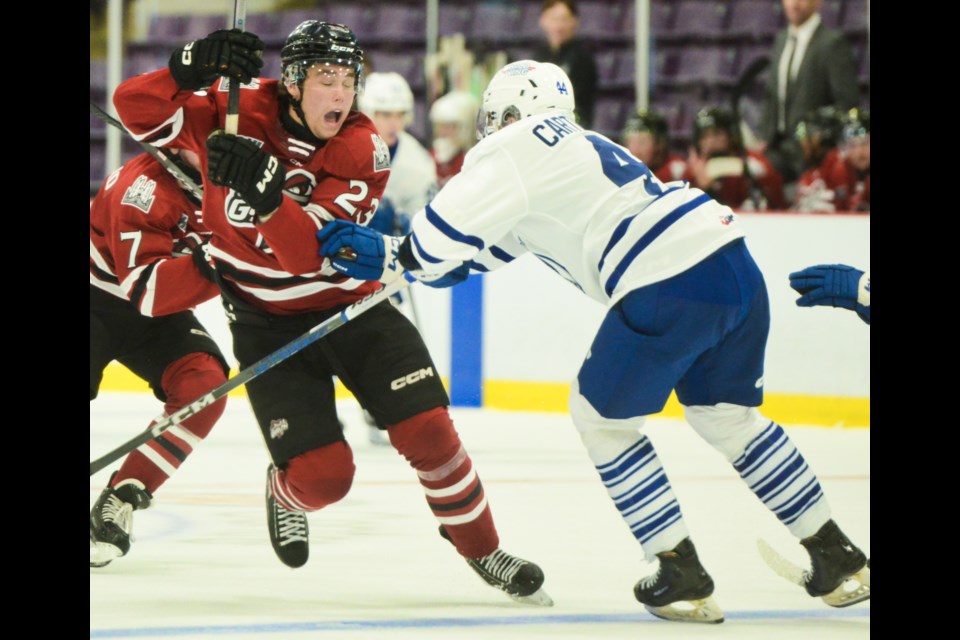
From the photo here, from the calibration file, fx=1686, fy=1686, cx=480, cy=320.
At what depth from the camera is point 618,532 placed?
429cm

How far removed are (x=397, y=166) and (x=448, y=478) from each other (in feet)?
10.6

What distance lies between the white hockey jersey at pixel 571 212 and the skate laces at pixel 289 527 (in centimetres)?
71

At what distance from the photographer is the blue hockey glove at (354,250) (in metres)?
3.17

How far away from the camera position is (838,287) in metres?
3.14

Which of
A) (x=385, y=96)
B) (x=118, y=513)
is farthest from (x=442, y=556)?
(x=385, y=96)

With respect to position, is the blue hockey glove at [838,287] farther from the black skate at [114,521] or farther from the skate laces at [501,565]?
the black skate at [114,521]

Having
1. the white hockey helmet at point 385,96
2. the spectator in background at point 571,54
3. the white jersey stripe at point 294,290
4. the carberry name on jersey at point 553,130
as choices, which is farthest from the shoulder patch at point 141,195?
the spectator in background at point 571,54

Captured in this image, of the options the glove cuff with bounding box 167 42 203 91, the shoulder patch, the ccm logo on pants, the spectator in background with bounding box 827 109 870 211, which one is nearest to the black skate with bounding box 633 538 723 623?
the ccm logo on pants

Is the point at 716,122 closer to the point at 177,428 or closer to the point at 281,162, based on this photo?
the point at 177,428

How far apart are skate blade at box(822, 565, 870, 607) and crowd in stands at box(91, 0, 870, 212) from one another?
126 inches

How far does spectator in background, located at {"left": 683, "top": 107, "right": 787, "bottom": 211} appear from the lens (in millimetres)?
6793
